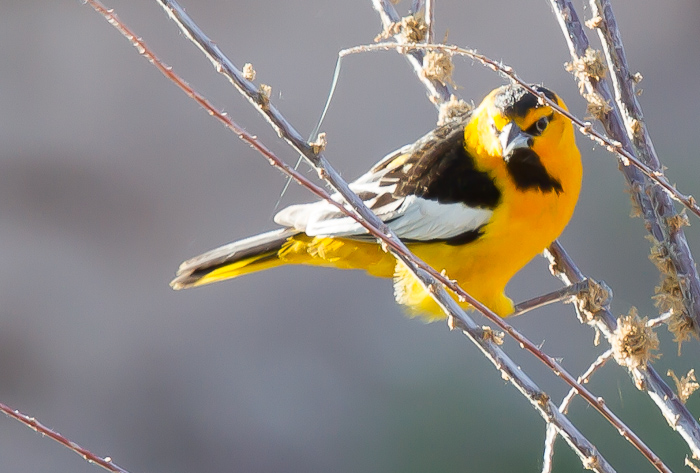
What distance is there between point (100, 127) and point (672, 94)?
400 cm

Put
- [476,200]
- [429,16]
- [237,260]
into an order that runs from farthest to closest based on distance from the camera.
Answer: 1. [237,260]
2. [476,200]
3. [429,16]

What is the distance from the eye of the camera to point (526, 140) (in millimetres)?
2242

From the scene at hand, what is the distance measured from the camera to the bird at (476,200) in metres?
2.28

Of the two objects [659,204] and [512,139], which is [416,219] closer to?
[512,139]

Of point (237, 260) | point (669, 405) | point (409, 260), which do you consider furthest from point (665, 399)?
point (237, 260)

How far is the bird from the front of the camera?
89.6 inches

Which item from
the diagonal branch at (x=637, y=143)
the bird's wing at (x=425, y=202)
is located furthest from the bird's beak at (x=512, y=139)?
the diagonal branch at (x=637, y=143)

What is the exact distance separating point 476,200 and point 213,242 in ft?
10.4

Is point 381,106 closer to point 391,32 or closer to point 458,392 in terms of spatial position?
point 458,392

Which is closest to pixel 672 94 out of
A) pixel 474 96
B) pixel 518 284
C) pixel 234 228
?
pixel 474 96

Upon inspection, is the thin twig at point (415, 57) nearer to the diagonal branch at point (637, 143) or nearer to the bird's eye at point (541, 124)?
the bird's eye at point (541, 124)

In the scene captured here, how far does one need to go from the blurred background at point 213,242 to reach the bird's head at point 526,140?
250 centimetres

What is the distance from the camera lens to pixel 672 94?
5.92 meters

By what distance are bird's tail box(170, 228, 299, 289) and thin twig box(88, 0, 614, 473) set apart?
1305mm
